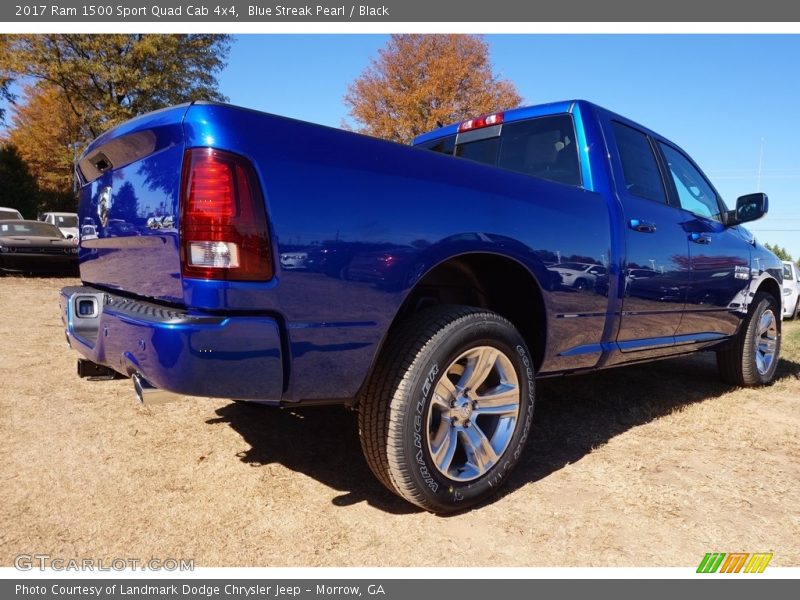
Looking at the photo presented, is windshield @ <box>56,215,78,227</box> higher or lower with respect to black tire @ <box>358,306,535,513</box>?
higher

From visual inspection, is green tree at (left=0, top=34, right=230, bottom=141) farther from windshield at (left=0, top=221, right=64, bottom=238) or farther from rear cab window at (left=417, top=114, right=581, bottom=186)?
rear cab window at (left=417, top=114, right=581, bottom=186)

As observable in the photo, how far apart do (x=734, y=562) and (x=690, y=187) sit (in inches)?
114

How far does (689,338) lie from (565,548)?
238 cm

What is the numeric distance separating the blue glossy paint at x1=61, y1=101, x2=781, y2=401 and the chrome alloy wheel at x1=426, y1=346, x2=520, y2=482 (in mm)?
393

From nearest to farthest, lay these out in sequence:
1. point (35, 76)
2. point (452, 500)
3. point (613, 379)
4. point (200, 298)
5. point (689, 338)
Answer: point (200, 298) < point (452, 500) < point (689, 338) < point (613, 379) < point (35, 76)

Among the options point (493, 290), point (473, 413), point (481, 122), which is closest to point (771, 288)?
point (481, 122)

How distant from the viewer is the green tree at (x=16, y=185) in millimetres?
23672

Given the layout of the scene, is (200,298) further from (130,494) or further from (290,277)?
(130,494)

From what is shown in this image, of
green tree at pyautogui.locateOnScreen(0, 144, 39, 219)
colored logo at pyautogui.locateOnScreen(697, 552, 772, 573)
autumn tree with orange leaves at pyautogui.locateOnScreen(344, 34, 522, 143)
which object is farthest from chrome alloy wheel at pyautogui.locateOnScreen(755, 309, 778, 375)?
green tree at pyautogui.locateOnScreen(0, 144, 39, 219)

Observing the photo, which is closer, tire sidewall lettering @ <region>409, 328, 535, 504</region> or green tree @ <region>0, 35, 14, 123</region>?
tire sidewall lettering @ <region>409, 328, 535, 504</region>

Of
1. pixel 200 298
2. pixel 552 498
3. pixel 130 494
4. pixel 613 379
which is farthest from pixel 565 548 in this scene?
pixel 613 379

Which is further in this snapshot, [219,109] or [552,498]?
[552,498]

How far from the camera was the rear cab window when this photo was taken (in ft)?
10.7

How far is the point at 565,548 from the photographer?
206 cm
